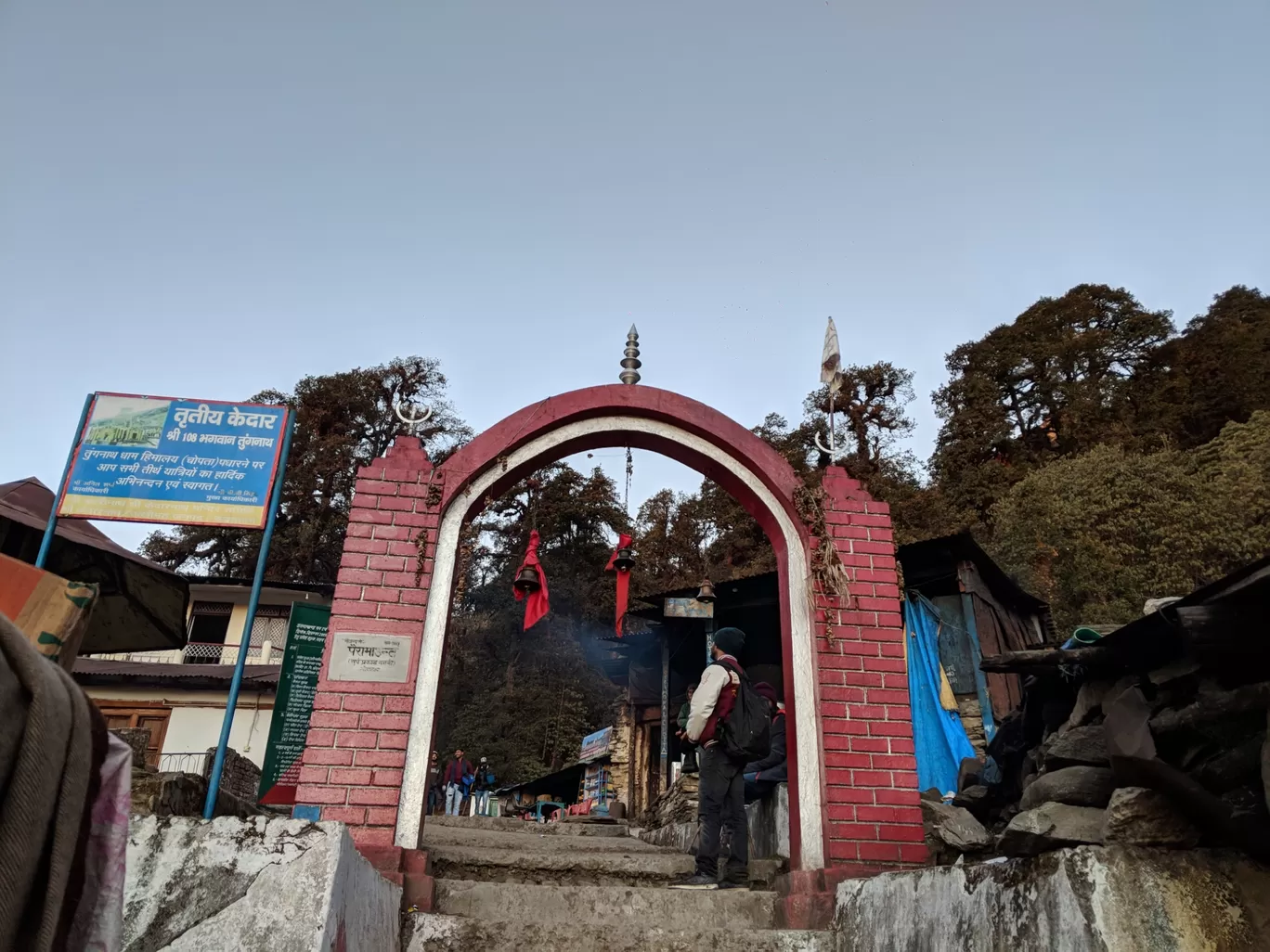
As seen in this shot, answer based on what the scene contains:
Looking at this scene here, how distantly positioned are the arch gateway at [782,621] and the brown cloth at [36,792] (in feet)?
11.8

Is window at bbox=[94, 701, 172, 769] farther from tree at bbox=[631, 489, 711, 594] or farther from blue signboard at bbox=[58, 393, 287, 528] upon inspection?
blue signboard at bbox=[58, 393, 287, 528]

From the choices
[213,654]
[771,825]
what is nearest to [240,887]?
[771,825]

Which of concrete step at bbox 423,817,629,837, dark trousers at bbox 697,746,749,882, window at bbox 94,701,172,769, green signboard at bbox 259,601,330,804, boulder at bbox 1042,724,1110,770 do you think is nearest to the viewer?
boulder at bbox 1042,724,1110,770

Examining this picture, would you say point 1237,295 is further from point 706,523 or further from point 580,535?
point 580,535

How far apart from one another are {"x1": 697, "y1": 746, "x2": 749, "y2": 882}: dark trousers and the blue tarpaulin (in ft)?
17.3

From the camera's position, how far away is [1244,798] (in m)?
2.75

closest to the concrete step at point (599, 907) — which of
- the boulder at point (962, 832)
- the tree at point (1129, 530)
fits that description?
the boulder at point (962, 832)

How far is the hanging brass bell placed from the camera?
782 centimetres

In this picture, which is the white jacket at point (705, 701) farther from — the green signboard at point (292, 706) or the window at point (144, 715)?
the window at point (144, 715)

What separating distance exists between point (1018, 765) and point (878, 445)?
29.1m

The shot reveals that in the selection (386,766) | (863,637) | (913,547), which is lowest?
(386,766)

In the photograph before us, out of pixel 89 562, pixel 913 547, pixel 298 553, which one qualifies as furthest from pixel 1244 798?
pixel 298 553

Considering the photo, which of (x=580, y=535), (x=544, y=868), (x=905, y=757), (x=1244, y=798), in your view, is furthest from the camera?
(x=580, y=535)

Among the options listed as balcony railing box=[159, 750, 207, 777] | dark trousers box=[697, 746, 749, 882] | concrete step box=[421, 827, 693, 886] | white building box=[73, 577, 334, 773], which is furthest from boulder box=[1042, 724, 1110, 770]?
balcony railing box=[159, 750, 207, 777]
